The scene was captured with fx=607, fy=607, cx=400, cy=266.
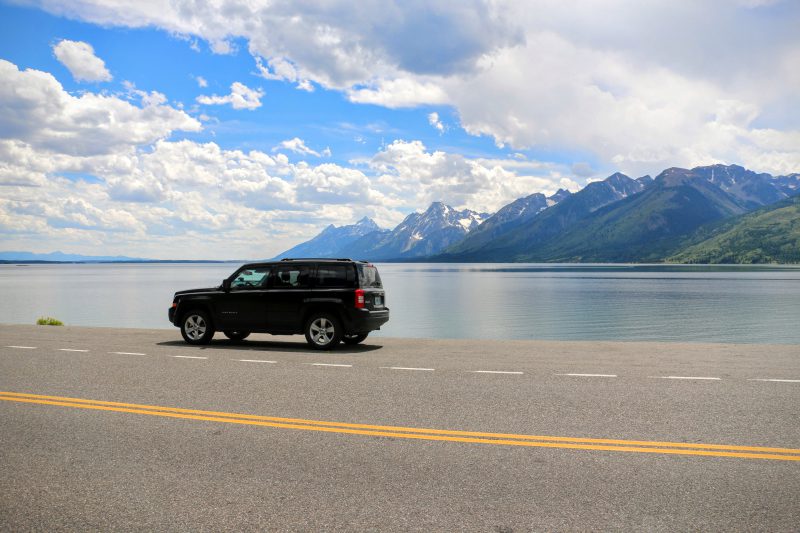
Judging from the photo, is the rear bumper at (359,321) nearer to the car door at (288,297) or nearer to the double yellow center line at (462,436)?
the car door at (288,297)

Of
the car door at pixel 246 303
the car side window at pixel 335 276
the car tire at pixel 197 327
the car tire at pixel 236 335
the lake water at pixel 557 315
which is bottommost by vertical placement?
the lake water at pixel 557 315

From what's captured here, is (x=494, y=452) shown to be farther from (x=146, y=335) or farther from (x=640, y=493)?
(x=146, y=335)

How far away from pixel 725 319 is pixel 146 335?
4407 cm

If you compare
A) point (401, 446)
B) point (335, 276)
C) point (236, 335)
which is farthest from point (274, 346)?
point (401, 446)

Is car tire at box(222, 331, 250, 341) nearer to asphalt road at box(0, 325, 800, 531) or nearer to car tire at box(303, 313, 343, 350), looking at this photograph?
car tire at box(303, 313, 343, 350)

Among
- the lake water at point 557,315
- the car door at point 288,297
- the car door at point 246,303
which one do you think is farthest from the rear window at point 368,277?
the lake water at point 557,315

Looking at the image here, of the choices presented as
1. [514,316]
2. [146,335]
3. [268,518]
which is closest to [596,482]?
[268,518]

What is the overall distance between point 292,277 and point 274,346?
83.4 inches

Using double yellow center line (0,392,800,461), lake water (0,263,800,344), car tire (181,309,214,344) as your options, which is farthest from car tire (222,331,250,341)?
lake water (0,263,800,344)

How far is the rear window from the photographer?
1708cm

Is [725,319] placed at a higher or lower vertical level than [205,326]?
lower

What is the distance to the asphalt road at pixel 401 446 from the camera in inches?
201

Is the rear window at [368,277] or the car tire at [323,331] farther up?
the rear window at [368,277]

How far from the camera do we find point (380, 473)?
19.9ft
